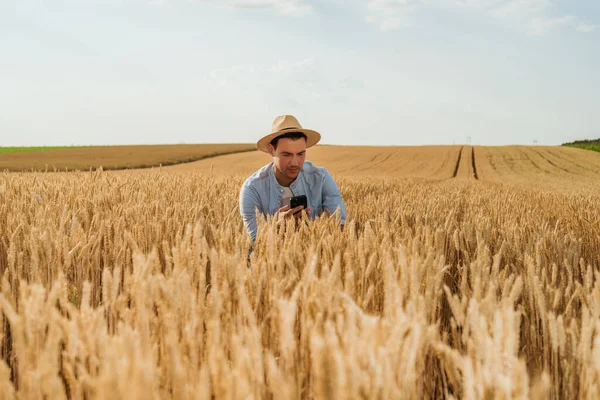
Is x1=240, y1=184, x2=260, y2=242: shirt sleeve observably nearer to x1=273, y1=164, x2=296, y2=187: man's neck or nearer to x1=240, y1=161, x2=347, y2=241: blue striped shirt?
x1=240, y1=161, x2=347, y2=241: blue striped shirt

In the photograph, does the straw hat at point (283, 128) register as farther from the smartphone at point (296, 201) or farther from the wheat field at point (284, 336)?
the wheat field at point (284, 336)

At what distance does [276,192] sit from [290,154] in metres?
0.44

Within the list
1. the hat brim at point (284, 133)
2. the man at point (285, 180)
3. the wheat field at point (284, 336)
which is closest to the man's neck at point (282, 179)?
the man at point (285, 180)

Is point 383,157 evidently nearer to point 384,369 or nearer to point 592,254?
point 592,254

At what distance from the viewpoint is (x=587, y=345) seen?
1.04 meters

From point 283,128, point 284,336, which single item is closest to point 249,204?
point 283,128

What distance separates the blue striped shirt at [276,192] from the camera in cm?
360

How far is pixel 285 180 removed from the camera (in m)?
3.70

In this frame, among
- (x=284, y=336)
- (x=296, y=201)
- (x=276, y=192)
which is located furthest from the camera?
(x=276, y=192)

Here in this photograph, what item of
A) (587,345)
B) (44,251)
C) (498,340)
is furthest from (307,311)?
(44,251)

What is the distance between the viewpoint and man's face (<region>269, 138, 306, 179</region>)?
3357 mm

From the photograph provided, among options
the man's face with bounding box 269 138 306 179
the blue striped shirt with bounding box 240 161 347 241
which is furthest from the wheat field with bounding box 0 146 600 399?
the blue striped shirt with bounding box 240 161 347 241

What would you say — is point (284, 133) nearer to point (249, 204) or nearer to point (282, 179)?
point (282, 179)

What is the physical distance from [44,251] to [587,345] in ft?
5.81
